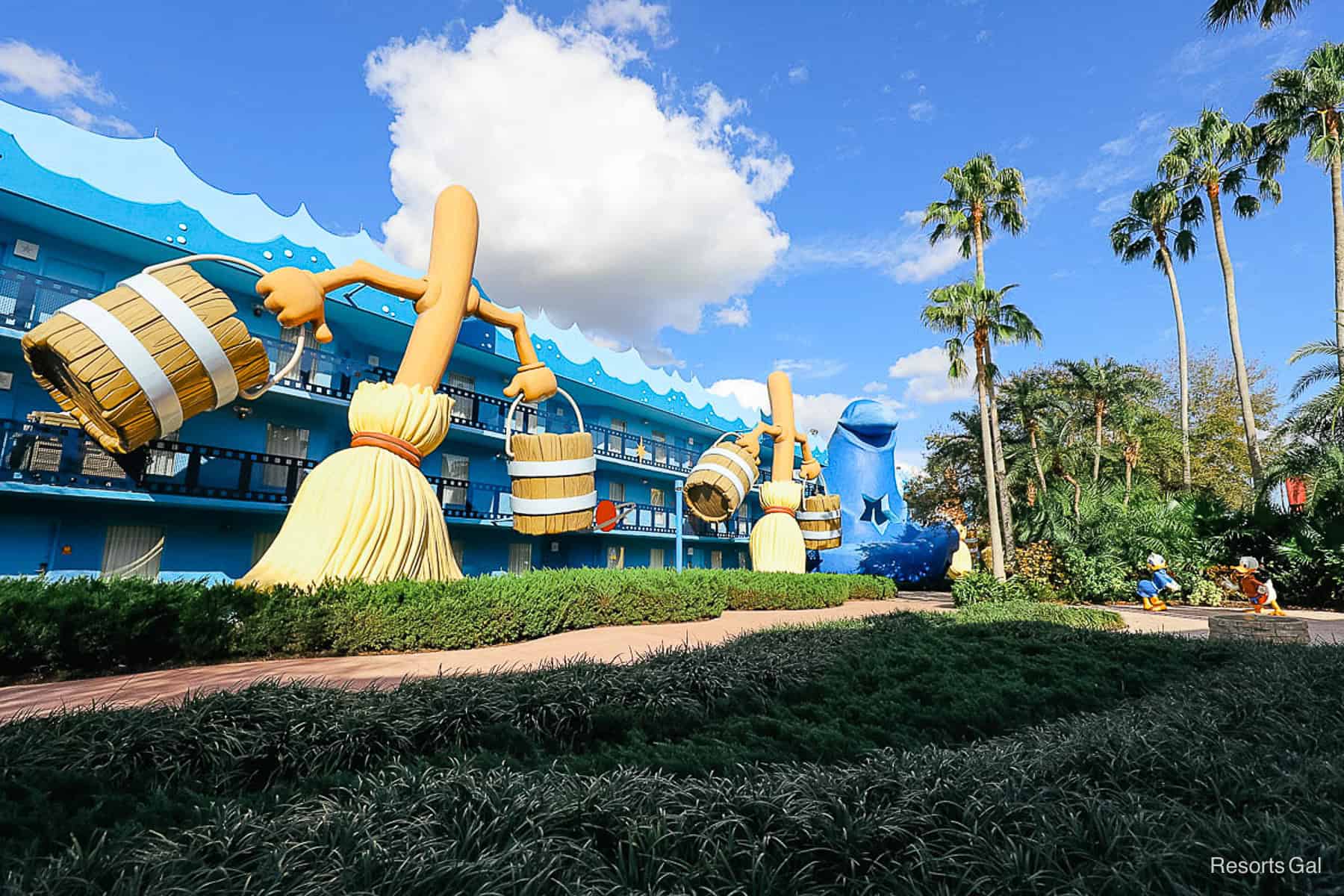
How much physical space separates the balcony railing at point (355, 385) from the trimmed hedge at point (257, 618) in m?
6.38

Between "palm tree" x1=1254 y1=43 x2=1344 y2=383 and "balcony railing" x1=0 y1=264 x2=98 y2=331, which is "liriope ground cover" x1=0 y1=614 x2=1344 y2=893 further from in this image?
"palm tree" x1=1254 y1=43 x2=1344 y2=383

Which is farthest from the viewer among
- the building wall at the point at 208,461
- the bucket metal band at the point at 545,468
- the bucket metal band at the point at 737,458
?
the bucket metal band at the point at 737,458

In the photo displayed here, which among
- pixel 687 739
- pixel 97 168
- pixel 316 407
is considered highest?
pixel 97 168

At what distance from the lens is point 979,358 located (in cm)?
2184

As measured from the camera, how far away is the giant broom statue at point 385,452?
902 cm

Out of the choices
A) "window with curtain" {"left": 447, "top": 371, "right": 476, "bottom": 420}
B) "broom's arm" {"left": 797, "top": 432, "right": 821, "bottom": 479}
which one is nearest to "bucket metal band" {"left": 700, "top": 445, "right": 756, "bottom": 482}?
"broom's arm" {"left": 797, "top": 432, "right": 821, "bottom": 479}

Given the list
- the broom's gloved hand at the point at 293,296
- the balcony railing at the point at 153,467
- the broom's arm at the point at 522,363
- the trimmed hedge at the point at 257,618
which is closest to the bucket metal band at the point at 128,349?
the broom's gloved hand at the point at 293,296

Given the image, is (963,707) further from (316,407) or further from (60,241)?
(60,241)

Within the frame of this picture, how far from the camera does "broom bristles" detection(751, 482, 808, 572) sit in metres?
19.5

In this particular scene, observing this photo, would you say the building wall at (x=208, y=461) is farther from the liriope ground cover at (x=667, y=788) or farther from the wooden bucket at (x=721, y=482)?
the liriope ground cover at (x=667, y=788)

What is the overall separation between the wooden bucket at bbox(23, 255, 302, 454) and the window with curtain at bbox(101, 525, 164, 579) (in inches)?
249

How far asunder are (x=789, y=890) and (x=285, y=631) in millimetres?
7631

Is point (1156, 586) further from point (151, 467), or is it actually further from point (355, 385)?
point (151, 467)

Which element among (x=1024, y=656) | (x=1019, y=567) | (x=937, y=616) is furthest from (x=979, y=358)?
(x=1024, y=656)
